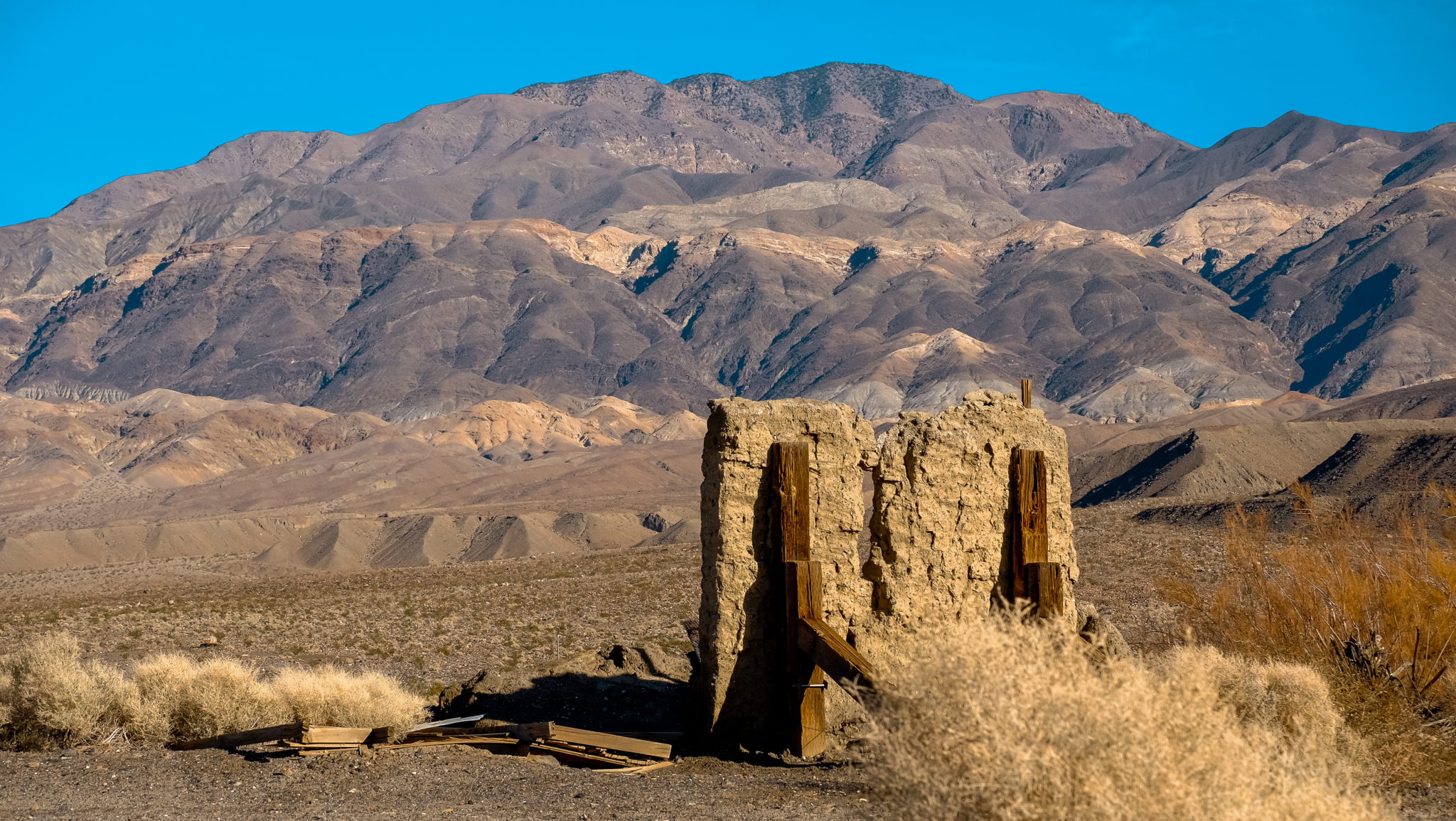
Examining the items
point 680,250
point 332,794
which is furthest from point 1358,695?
point 680,250

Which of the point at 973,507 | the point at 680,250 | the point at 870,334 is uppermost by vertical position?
the point at 680,250

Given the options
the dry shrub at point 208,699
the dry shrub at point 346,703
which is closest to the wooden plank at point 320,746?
the dry shrub at point 346,703

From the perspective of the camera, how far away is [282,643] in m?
23.4

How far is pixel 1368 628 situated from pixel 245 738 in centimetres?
1140

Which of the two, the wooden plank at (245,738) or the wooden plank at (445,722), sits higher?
the wooden plank at (445,722)

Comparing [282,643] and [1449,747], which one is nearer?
[1449,747]

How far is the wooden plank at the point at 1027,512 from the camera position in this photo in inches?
445

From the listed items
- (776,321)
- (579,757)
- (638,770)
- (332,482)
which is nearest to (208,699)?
(579,757)

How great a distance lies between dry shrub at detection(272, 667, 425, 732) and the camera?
1309 centimetres

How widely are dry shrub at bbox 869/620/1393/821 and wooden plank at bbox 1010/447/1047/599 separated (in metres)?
4.69

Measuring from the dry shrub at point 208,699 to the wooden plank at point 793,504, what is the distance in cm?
609

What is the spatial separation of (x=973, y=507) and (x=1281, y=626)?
5.17 metres

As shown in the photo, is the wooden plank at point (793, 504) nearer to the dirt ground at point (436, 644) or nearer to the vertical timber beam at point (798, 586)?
the vertical timber beam at point (798, 586)

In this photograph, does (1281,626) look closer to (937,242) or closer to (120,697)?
(120,697)
